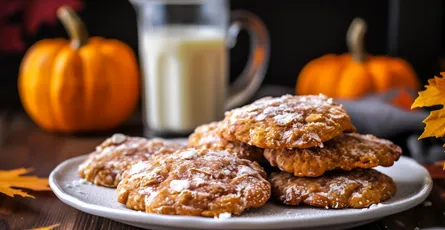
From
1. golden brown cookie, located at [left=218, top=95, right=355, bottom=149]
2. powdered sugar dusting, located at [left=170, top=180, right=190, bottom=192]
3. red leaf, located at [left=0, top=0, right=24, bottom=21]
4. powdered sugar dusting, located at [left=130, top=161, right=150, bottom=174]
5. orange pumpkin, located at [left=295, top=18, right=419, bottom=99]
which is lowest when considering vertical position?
orange pumpkin, located at [left=295, top=18, right=419, bottom=99]

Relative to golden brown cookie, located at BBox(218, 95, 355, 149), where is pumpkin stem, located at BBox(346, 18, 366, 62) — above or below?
below

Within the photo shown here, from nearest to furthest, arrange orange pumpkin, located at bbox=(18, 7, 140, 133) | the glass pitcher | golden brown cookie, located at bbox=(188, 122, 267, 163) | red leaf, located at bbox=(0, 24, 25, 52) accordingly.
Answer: golden brown cookie, located at bbox=(188, 122, 267, 163) < the glass pitcher < orange pumpkin, located at bbox=(18, 7, 140, 133) < red leaf, located at bbox=(0, 24, 25, 52)

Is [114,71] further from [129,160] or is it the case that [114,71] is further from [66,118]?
[129,160]

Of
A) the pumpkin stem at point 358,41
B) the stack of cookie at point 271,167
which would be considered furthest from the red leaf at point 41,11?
the stack of cookie at point 271,167

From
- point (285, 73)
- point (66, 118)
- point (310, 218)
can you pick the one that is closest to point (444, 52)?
point (285, 73)

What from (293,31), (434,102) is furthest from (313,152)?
(293,31)

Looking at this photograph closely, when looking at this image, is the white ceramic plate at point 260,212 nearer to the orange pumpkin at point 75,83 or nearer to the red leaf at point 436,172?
the red leaf at point 436,172

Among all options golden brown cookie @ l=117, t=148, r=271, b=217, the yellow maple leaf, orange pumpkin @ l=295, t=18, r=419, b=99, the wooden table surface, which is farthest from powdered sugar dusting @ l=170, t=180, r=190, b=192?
orange pumpkin @ l=295, t=18, r=419, b=99

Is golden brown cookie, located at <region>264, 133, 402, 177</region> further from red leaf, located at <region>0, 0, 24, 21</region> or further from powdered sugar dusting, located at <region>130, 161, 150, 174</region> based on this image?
red leaf, located at <region>0, 0, 24, 21</region>
